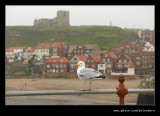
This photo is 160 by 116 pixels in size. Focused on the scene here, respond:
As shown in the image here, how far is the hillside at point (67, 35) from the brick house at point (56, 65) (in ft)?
61.1

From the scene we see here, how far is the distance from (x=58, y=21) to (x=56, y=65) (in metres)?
33.1

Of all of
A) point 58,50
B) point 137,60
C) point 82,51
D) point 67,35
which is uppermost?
point 67,35

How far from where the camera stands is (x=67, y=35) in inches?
2315

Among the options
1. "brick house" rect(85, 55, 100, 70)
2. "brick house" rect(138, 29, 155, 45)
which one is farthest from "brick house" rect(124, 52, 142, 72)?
"brick house" rect(138, 29, 155, 45)

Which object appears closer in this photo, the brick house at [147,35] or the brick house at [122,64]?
the brick house at [122,64]

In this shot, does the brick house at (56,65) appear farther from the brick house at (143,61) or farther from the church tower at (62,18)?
the church tower at (62,18)

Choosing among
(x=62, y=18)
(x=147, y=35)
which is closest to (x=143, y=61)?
(x=147, y=35)

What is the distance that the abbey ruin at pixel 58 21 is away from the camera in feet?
211

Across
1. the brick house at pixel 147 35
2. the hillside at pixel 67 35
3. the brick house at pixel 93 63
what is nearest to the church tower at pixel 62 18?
the hillside at pixel 67 35

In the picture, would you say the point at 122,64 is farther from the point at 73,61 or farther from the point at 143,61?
the point at 73,61

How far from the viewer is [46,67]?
112 feet

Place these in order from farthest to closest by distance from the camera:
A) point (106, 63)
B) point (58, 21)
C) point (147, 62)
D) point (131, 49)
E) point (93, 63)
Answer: point (58, 21), point (131, 49), point (147, 62), point (106, 63), point (93, 63)
